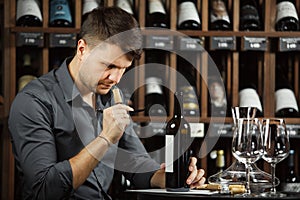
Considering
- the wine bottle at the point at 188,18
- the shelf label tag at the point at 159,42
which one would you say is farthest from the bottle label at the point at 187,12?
the shelf label tag at the point at 159,42

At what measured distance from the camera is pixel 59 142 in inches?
89.7

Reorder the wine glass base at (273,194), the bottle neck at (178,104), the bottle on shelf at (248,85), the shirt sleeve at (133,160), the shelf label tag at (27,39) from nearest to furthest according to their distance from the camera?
the wine glass base at (273,194) < the bottle neck at (178,104) < the shirt sleeve at (133,160) < the shelf label tag at (27,39) < the bottle on shelf at (248,85)

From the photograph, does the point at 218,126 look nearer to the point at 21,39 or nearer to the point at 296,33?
the point at 296,33

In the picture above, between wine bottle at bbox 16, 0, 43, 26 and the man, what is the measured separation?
0.76m

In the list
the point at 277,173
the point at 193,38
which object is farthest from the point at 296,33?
the point at 277,173

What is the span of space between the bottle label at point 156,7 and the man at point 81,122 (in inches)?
34.1

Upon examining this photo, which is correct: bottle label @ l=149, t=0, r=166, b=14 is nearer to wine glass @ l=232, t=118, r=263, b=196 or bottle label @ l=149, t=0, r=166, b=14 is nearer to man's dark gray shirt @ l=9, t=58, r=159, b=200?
man's dark gray shirt @ l=9, t=58, r=159, b=200

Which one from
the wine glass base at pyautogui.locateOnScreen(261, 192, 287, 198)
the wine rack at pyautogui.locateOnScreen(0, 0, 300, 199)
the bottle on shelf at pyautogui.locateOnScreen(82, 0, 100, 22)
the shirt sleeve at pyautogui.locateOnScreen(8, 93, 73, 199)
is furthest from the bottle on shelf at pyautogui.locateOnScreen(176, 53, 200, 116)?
the wine glass base at pyautogui.locateOnScreen(261, 192, 287, 198)

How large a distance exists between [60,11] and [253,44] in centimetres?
91

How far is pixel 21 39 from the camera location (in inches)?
121

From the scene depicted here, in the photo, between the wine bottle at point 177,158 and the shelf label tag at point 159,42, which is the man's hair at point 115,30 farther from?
the shelf label tag at point 159,42

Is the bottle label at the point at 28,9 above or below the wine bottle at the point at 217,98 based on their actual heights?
above

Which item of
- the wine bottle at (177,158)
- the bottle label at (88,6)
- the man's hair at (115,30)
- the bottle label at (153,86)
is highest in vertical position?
the bottle label at (88,6)

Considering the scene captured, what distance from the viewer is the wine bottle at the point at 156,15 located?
10.5ft
